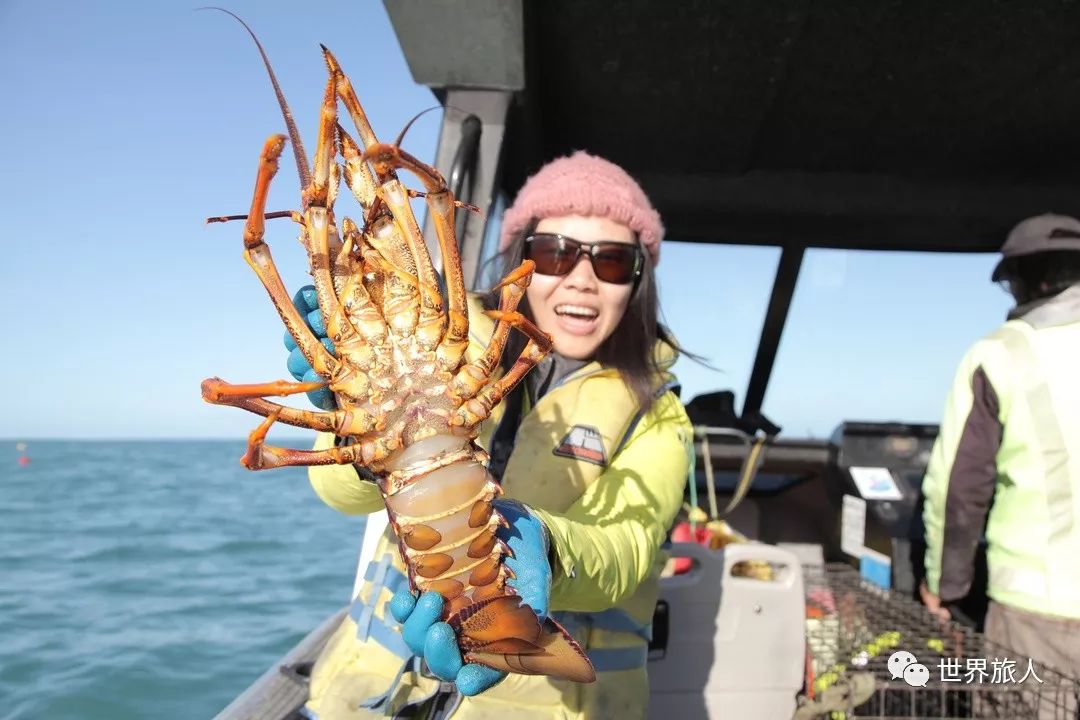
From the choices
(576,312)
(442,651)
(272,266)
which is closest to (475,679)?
(442,651)

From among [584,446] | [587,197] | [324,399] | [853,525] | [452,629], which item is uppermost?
[587,197]

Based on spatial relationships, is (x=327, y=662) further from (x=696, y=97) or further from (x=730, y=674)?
(x=696, y=97)

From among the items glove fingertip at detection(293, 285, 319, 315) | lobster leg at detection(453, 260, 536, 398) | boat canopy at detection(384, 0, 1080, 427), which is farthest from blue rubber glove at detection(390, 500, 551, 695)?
boat canopy at detection(384, 0, 1080, 427)

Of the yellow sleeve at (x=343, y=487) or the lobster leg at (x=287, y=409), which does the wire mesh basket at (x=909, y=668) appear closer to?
the yellow sleeve at (x=343, y=487)

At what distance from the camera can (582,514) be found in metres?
1.64

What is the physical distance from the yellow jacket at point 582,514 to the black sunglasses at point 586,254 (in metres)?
0.26

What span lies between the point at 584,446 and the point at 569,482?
0.10m

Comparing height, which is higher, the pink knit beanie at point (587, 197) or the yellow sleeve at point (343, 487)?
the pink knit beanie at point (587, 197)

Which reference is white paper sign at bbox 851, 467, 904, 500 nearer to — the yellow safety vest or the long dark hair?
the yellow safety vest

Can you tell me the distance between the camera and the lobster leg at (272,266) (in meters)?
1.22

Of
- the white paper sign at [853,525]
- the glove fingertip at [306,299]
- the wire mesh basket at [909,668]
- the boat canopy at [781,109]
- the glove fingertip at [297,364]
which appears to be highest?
the boat canopy at [781,109]

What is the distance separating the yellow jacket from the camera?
1.54 metres

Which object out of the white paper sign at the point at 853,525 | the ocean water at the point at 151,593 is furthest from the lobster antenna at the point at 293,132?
the ocean water at the point at 151,593

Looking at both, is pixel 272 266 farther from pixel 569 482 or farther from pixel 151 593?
pixel 151 593
